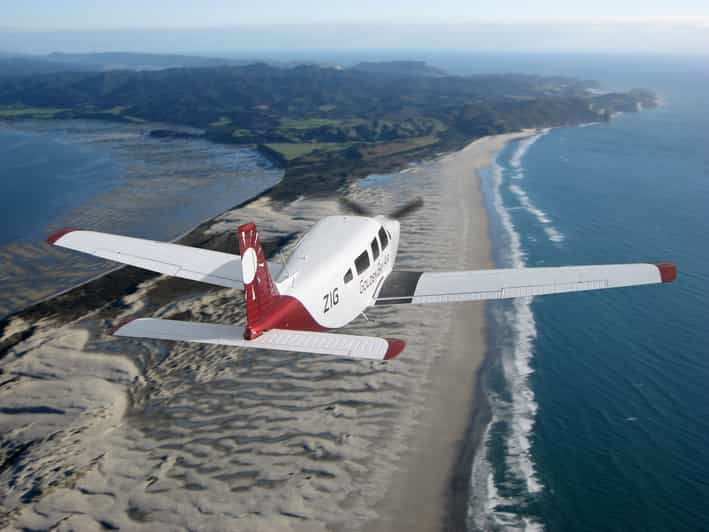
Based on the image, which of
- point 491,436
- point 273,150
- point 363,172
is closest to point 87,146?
point 273,150

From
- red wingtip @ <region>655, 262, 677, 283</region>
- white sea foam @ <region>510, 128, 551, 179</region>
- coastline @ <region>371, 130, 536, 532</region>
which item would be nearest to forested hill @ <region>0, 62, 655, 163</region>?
white sea foam @ <region>510, 128, 551, 179</region>

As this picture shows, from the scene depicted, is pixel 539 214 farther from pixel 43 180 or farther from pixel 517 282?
pixel 43 180

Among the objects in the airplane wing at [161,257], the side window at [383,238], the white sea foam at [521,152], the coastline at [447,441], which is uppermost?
the white sea foam at [521,152]

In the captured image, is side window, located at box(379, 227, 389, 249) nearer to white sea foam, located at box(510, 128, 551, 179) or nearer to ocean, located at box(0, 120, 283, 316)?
ocean, located at box(0, 120, 283, 316)

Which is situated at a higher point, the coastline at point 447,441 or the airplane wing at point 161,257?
the airplane wing at point 161,257

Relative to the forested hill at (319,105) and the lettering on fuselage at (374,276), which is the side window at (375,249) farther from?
the forested hill at (319,105)

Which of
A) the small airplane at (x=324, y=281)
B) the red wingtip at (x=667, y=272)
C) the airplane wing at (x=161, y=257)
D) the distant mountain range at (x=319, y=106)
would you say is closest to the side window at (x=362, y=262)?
the small airplane at (x=324, y=281)

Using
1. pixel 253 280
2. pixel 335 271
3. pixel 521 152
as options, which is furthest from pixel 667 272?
pixel 521 152
